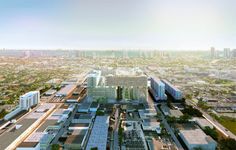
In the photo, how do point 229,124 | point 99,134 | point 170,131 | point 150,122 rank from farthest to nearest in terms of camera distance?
point 229,124 → point 150,122 → point 170,131 → point 99,134

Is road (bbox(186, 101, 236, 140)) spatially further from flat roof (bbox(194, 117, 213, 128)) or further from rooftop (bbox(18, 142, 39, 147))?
rooftop (bbox(18, 142, 39, 147))

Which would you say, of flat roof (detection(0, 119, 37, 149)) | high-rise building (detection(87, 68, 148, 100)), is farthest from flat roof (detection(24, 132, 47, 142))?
high-rise building (detection(87, 68, 148, 100))

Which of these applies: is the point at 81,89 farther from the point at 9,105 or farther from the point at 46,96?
the point at 9,105

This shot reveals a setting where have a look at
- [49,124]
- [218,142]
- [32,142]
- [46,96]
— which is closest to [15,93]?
[46,96]

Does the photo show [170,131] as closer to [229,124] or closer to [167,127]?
[167,127]

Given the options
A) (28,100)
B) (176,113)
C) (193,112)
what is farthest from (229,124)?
(28,100)

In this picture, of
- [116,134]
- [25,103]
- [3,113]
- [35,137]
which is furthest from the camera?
[25,103]

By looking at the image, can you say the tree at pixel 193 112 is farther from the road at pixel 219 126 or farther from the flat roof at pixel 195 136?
the flat roof at pixel 195 136

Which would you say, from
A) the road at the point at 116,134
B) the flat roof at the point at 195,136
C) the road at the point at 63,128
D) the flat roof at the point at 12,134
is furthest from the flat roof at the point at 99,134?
the flat roof at the point at 195,136
